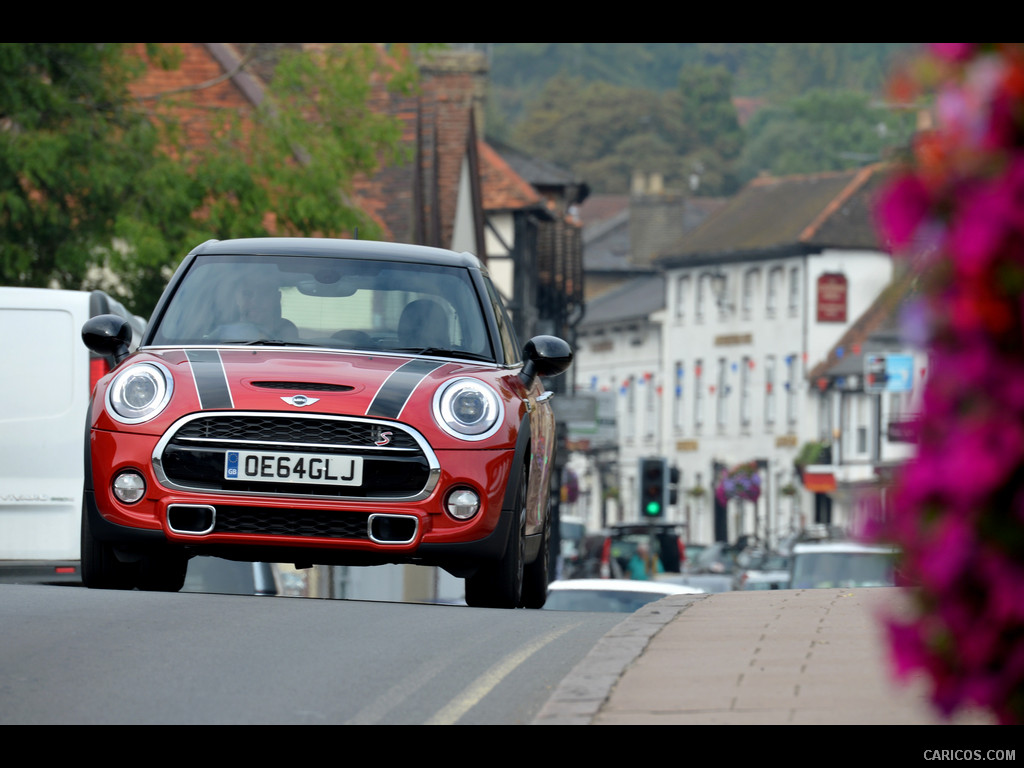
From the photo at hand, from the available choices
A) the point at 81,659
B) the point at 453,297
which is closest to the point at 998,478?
the point at 81,659

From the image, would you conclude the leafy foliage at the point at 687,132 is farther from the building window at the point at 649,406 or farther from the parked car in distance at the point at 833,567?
the parked car in distance at the point at 833,567

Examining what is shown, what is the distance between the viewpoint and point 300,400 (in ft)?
32.9

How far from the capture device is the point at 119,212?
81.6 feet

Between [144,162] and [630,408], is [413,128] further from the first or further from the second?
[630,408]

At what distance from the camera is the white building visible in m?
85.3

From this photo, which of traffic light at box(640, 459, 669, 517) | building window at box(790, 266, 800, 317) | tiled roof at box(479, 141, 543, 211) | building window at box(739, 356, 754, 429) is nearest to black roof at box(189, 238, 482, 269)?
traffic light at box(640, 459, 669, 517)

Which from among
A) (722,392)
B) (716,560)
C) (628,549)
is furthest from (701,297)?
(628,549)

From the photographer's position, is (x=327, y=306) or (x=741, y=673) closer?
(x=741, y=673)

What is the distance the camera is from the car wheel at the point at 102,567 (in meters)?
10.7

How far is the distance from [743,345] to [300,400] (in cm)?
8007

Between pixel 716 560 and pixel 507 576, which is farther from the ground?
pixel 507 576

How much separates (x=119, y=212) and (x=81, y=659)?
17.0 m

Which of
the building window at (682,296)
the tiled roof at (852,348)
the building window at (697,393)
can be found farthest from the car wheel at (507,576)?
the building window at (682,296)
